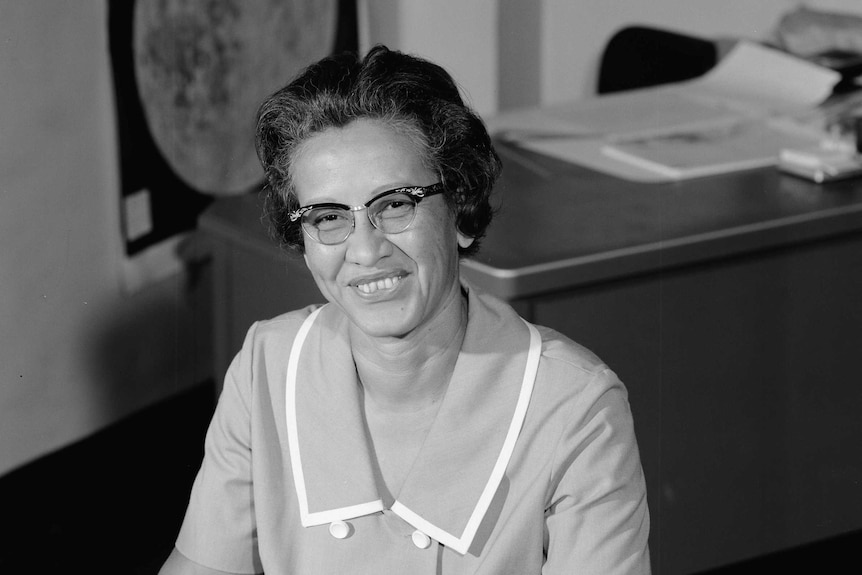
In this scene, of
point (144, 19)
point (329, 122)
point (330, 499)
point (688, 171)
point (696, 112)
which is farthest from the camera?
point (144, 19)

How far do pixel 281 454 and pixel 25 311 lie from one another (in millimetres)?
1567

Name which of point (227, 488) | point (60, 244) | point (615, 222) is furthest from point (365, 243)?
point (60, 244)

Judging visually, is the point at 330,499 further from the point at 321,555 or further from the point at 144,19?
the point at 144,19

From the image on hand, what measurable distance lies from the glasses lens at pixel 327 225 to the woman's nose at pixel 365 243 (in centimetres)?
1

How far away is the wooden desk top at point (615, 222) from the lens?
1.88 meters

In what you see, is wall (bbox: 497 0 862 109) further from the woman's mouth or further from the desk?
the woman's mouth

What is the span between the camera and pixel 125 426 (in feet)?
10.2

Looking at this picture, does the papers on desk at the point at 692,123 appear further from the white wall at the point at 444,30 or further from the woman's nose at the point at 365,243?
the woman's nose at the point at 365,243

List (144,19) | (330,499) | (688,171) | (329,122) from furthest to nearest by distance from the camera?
(144,19)
(688,171)
(330,499)
(329,122)

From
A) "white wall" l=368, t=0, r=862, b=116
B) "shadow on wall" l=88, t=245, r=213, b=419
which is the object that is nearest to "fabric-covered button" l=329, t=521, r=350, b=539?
"shadow on wall" l=88, t=245, r=213, b=419

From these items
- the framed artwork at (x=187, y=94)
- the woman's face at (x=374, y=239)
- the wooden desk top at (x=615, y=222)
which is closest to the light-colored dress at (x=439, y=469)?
the woman's face at (x=374, y=239)

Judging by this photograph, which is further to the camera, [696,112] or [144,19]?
[144,19]

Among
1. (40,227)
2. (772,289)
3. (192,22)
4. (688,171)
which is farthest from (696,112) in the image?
(40,227)

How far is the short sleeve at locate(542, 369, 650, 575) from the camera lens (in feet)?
3.89
